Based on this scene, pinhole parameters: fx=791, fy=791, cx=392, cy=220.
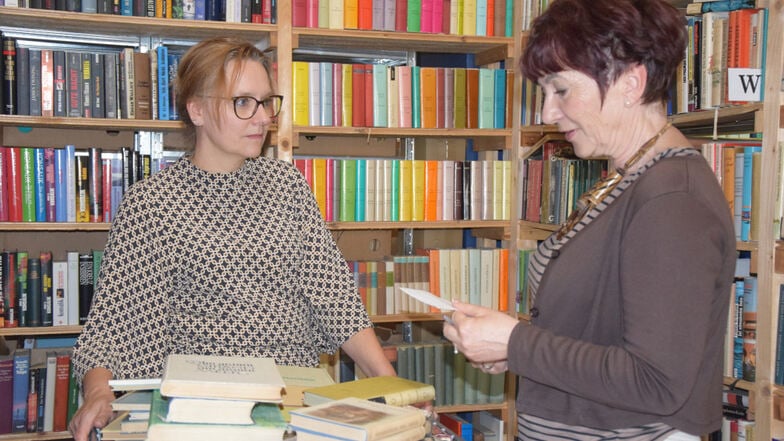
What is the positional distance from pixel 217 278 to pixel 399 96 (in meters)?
1.94

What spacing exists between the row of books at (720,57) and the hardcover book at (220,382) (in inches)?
72.8

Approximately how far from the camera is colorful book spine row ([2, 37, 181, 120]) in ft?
10.9

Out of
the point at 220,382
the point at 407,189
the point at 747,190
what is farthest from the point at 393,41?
the point at 220,382

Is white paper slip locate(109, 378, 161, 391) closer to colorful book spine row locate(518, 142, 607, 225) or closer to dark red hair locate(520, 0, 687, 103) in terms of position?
dark red hair locate(520, 0, 687, 103)

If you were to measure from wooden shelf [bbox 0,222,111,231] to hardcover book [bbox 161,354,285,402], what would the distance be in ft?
7.27

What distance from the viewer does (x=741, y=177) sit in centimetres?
250

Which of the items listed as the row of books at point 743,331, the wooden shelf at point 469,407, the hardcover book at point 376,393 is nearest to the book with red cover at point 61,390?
the wooden shelf at point 469,407

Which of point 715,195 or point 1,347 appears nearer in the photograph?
point 715,195

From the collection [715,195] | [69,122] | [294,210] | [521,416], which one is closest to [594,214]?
[715,195]

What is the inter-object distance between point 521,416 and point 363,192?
2.31 metres

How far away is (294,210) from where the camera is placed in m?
2.17

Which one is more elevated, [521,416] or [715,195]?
[715,195]

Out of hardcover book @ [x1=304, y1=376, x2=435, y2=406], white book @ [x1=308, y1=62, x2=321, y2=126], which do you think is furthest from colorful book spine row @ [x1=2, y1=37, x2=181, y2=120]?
hardcover book @ [x1=304, y1=376, x2=435, y2=406]

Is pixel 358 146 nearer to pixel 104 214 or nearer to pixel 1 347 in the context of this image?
pixel 104 214
